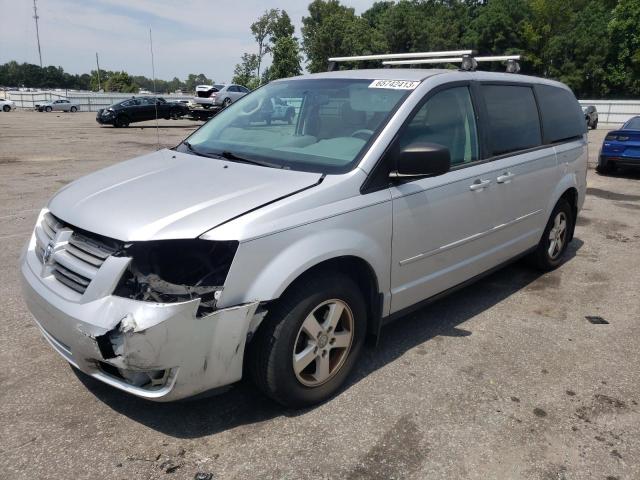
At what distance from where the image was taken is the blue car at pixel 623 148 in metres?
11.2

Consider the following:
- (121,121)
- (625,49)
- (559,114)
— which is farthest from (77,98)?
(559,114)

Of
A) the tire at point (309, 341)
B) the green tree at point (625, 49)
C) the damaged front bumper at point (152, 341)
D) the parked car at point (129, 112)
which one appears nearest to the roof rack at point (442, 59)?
the tire at point (309, 341)

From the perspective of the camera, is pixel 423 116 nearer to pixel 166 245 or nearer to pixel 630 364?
pixel 166 245

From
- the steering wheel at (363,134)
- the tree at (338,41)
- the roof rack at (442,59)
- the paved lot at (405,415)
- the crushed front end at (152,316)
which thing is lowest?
the paved lot at (405,415)

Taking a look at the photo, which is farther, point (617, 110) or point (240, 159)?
point (617, 110)

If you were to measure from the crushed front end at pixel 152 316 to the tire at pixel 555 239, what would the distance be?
11.7ft

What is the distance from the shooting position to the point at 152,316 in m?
2.29

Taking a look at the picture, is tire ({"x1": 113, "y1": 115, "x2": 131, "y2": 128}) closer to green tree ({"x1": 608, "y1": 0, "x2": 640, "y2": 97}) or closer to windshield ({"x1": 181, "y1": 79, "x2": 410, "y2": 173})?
windshield ({"x1": 181, "y1": 79, "x2": 410, "y2": 173})

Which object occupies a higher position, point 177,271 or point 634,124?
point 634,124

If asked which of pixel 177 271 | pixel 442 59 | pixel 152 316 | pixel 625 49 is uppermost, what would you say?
pixel 625 49

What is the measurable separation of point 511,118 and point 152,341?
11.1 ft

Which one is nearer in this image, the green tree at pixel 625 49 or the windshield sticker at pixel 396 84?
the windshield sticker at pixel 396 84

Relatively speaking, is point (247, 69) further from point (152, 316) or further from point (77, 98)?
point (152, 316)

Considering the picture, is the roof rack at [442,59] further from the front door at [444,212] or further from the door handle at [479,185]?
the door handle at [479,185]
